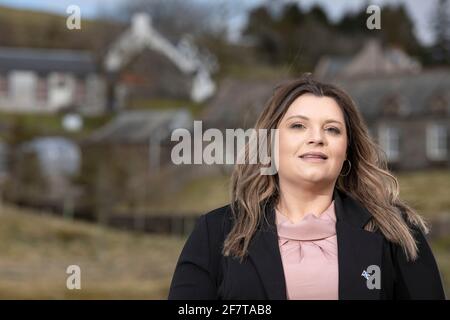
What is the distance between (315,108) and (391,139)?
4614 centimetres

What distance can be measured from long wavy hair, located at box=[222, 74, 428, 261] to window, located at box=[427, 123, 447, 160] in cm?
4502

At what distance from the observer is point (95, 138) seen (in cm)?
5759

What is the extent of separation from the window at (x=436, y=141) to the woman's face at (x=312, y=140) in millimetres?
45260

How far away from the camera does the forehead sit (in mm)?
3176

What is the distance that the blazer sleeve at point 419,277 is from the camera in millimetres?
3014

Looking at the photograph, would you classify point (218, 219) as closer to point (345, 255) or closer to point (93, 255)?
point (345, 255)

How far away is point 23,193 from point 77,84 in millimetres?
37020


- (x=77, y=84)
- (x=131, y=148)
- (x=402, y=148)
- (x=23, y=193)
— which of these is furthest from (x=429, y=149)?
(x=77, y=84)

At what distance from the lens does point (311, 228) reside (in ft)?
10.2

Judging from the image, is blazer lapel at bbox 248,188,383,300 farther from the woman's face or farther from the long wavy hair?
the woman's face

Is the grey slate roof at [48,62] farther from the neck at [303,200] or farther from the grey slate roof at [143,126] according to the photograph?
the neck at [303,200]

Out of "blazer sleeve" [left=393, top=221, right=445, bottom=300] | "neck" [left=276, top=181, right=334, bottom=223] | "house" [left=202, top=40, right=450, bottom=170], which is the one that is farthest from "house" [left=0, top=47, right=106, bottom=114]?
"blazer sleeve" [left=393, top=221, right=445, bottom=300]

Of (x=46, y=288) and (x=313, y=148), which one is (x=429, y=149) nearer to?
(x=46, y=288)

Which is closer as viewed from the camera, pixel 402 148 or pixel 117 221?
pixel 117 221
